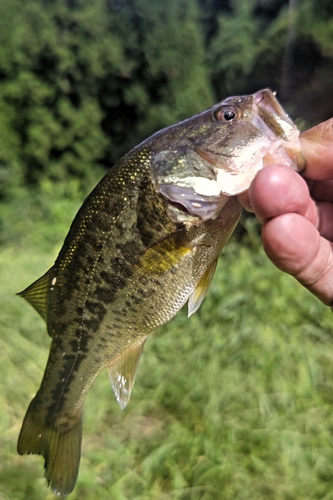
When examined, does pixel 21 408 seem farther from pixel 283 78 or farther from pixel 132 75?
pixel 132 75

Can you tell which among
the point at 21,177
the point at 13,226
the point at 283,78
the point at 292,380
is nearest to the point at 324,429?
the point at 292,380

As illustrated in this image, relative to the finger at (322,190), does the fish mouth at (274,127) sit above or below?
above

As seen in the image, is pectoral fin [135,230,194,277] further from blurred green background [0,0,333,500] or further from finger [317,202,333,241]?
blurred green background [0,0,333,500]

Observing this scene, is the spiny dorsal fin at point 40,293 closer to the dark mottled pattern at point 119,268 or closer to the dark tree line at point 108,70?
the dark mottled pattern at point 119,268

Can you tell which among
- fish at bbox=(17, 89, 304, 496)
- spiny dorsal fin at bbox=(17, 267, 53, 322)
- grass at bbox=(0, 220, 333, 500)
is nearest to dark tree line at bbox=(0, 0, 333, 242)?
grass at bbox=(0, 220, 333, 500)

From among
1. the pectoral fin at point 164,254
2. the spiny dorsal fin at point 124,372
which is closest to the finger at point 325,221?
the pectoral fin at point 164,254
